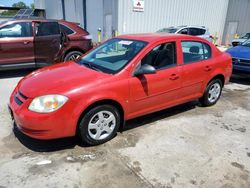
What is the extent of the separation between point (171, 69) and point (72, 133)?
192 cm

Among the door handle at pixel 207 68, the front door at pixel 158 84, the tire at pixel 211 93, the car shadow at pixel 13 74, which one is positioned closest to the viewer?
the front door at pixel 158 84

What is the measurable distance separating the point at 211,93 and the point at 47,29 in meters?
5.02

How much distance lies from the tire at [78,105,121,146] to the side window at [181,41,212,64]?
1705 millimetres

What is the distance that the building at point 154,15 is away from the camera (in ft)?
46.9

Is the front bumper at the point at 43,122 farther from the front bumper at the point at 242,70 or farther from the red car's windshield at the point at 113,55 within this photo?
the front bumper at the point at 242,70

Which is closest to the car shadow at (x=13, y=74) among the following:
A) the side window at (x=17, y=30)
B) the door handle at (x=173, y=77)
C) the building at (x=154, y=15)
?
the side window at (x=17, y=30)

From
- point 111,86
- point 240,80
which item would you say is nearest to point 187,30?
point 240,80

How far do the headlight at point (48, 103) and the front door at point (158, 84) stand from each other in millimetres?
1031

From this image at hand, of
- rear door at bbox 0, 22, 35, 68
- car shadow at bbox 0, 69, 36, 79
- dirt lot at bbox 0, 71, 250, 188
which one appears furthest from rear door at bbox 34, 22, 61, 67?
dirt lot at bbox 0, 71, 250, 188

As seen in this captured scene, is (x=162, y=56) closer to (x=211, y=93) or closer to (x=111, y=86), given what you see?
(x=111, y=86)

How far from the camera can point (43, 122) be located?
290cm

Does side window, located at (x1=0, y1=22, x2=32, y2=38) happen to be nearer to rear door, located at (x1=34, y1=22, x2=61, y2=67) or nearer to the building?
rear door, located at (x1=34, y1=22, x2=61, y2=67)

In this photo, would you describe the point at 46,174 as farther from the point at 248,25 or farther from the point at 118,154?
the point at 248,25

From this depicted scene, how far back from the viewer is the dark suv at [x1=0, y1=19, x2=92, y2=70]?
6.59 metres
